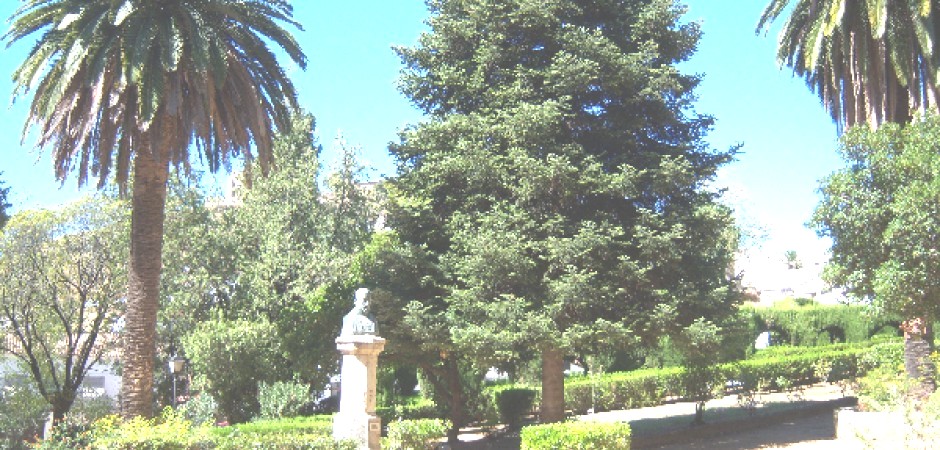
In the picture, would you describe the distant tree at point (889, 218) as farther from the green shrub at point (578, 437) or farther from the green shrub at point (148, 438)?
the green shrub at point (148, 438)

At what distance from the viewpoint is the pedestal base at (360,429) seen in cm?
1434

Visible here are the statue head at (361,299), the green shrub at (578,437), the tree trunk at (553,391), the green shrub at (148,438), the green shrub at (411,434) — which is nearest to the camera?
the green shrub at (148,438)

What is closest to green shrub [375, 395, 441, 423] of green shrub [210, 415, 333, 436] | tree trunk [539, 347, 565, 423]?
green shrub [210, 415, 333, 436]

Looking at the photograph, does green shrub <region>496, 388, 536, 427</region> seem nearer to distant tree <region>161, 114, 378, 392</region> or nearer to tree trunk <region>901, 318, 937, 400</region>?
distant tree <region>161, 114, 378, 392</region>

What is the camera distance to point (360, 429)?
47.2 ft

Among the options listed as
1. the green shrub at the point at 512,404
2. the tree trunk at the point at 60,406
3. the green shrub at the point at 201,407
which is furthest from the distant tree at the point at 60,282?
the green shrub at the point at 512,404

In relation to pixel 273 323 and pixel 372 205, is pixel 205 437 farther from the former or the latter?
pixel 372 205

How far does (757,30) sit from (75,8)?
17236mm

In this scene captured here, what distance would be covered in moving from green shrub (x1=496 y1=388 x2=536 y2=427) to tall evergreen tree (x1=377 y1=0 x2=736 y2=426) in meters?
4.92

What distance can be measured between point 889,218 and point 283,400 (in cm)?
1511

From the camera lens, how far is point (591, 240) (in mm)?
16438

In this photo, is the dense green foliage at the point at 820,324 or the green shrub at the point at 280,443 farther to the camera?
the dense green foliage at the point at 820,324

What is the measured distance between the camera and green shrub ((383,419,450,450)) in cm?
1558

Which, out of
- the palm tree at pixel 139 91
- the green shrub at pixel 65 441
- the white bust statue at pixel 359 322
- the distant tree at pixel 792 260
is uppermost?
the distant tree at pixel 792 260
